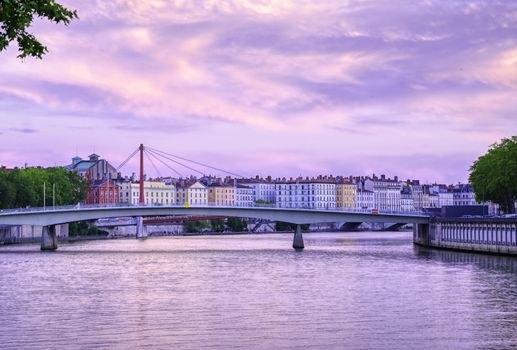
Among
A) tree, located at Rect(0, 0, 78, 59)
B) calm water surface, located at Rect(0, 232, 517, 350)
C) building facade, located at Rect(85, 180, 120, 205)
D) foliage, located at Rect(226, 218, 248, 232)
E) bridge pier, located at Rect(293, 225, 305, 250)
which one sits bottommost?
calm water surface, located at Rect(0, 232, 517, 350)

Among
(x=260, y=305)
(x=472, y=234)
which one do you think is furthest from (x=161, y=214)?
(x=260, y=305)

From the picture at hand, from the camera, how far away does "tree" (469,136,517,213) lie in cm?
7450

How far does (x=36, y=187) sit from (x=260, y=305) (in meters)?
74.7

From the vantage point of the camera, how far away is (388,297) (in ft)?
115

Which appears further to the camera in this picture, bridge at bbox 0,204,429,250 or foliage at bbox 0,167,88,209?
foliage at bbox 0,167,88,209

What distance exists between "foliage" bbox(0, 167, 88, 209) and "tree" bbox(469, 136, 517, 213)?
41584 millimetres

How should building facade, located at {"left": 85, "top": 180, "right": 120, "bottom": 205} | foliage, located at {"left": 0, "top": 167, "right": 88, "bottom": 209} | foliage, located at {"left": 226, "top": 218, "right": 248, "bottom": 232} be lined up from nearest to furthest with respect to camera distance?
1. foliage, located at {"left": 0, "top": 167, "right": 88, "bottom": 209}
2. foliage, located at {"left": 226, "top": 218, "right": 248, "bottom": 232}
3. building facade, located at {"left": 85, "top": 180, "right": 120, "bottom": 205}

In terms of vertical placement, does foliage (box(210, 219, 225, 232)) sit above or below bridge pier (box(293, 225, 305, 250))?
above

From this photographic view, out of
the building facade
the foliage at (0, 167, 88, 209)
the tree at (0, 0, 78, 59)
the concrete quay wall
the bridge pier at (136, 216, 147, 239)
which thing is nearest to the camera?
the tree at (0, 0, 78, 59)

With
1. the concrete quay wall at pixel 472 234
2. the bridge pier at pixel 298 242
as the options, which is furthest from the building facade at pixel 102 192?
the concrete quay wall at pixel 472 234

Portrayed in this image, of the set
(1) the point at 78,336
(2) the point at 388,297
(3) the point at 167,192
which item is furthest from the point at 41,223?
(3) the point at 167,192

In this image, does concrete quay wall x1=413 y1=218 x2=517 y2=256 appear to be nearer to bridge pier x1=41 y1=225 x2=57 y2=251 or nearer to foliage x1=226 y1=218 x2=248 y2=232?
bridge pier x1=41 y1=225 x2=57 y2=251

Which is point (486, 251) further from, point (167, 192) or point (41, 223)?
point (167, 192)

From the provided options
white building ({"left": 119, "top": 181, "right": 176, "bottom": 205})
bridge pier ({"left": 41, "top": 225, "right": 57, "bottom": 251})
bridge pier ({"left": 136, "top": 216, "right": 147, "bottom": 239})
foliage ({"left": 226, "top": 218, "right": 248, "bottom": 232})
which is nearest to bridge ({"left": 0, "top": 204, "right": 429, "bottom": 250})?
bridge pier ({"left": 41, "top": 225, "right": 57, "bottom": 251})
